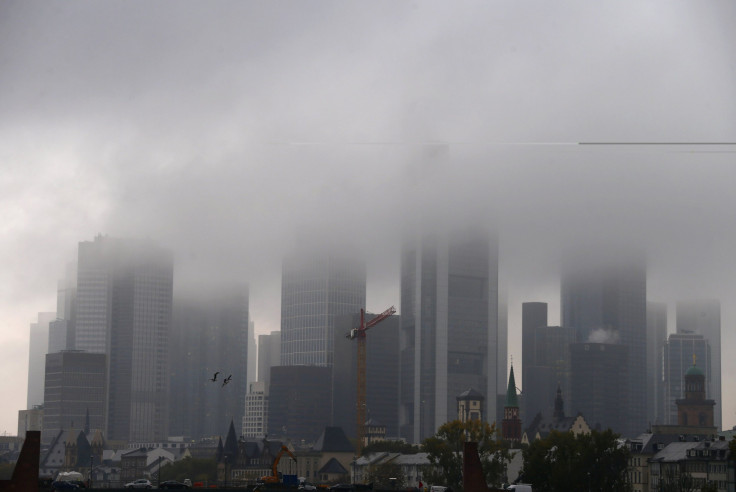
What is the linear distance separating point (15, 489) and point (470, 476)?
5481 centimetres

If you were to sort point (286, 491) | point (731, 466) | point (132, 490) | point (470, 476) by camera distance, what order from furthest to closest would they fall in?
point (286, 491) < point (132, 490) < point (470, 476) < point (731, 466)

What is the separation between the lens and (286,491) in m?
195

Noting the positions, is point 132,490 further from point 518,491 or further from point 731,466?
point 731,466

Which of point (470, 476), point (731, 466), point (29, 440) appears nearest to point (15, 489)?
point (29, 440)

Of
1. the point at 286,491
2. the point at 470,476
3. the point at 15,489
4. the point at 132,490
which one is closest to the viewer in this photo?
the point at 15,489

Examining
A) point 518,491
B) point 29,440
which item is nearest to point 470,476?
point 518,491

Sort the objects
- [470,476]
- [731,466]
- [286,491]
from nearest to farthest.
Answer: [731,466] < [470,476] < [286,491]

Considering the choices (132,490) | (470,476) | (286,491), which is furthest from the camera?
(286,491)

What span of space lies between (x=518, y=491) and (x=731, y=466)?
77.9m

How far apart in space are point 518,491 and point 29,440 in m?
81.1

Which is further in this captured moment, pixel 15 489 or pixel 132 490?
pixel 132 490

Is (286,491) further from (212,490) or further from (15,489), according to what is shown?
(15,489)

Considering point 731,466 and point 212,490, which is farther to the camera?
point 212,490

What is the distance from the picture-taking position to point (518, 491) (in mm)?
199875
